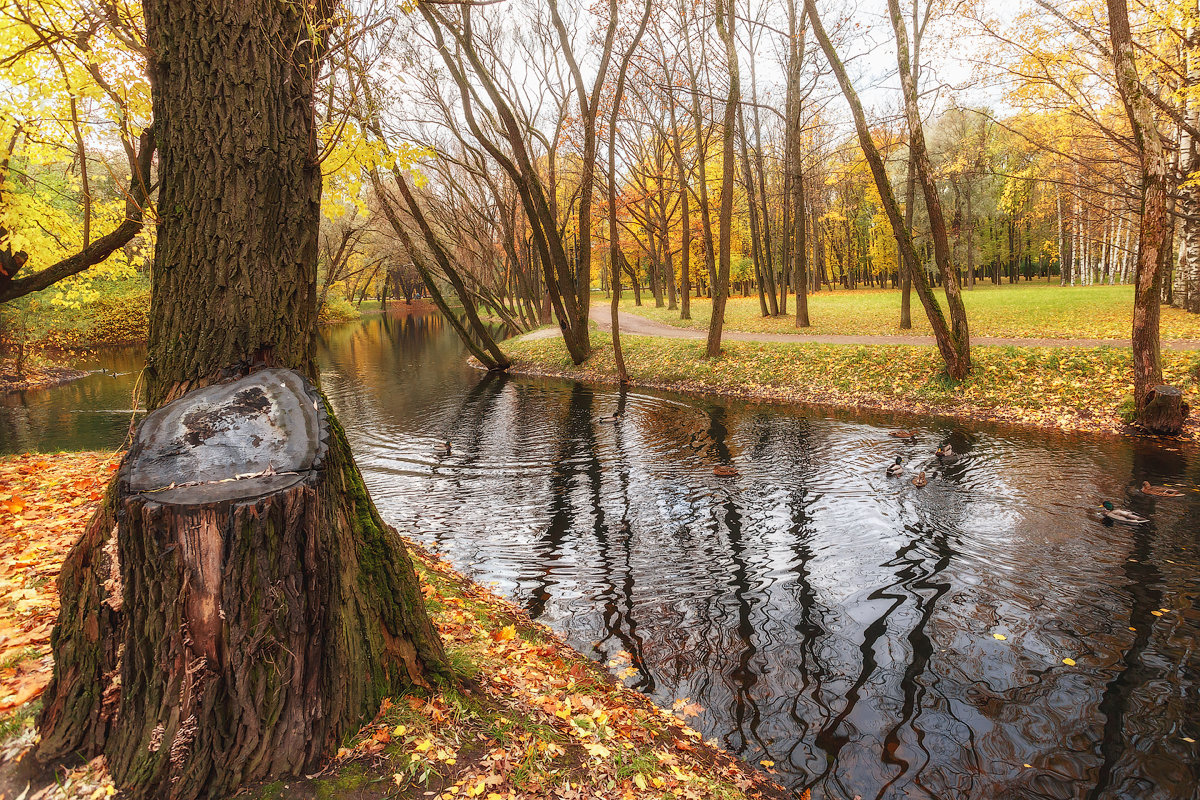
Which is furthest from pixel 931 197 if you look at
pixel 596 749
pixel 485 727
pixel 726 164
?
pixel 485 727

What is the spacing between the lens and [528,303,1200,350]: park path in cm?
1500

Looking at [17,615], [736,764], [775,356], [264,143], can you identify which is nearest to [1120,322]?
[775,356]

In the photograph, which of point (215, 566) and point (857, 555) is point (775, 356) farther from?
point (215, 566)

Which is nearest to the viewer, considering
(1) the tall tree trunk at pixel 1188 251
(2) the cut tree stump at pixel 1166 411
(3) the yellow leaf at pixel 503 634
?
(3) the yellow leaf at pixel 503 634

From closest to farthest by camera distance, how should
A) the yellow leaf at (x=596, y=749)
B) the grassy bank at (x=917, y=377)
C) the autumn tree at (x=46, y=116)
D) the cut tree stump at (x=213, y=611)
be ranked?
the cut tree stump at (x=213, y=611)
the yellow leaf at (x=596, y=749)
the autumn tree at (x=46, y=116)
the grassy bank at (x=917, y=377)

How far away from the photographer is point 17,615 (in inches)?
137

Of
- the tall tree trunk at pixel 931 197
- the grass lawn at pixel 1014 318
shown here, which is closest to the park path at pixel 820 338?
the grass lawn at pixel 1014 318

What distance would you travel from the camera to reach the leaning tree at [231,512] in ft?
7.77

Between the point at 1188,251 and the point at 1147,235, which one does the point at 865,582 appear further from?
the point at 1188,251

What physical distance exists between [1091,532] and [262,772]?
28.5 ft

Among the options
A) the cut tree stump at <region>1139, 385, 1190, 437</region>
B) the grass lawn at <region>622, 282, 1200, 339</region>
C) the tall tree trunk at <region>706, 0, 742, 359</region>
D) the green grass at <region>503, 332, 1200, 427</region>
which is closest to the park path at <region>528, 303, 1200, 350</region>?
the grass lawn at <region>622, 282, 1200, 339</region>

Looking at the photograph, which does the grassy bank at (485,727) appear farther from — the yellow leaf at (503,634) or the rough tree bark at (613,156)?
the rough tree bark at (613,156)

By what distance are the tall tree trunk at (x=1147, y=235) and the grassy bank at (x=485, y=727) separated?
445 inches

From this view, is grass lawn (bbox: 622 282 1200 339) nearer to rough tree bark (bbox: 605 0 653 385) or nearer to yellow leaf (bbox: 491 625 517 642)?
rough tree bark (bbox: 605 0 653 385)
